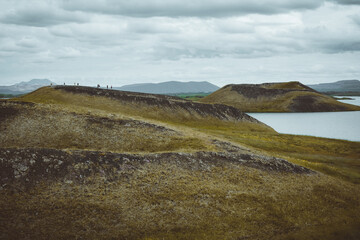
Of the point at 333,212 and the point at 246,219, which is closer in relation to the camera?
the point at 246,219

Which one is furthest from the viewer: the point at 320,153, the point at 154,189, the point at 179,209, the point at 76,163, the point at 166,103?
the point at 166,103

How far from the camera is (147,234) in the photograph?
2364 cm

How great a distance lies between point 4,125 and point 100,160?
98.1ft

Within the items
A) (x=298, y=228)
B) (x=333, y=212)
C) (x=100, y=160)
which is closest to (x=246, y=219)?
A: (x=298, y=228)

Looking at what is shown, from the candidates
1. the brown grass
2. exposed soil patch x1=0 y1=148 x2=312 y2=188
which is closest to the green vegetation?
the brown grass

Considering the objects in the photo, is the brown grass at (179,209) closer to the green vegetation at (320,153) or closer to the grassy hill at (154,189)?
the grassy hill at (154,189)

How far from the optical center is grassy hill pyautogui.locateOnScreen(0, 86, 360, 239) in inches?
960

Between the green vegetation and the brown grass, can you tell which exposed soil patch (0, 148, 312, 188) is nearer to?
the brown grass

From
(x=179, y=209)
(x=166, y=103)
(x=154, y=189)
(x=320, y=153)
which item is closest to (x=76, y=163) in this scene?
(x=154, y=189)

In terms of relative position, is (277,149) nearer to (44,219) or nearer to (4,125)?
(44,219)

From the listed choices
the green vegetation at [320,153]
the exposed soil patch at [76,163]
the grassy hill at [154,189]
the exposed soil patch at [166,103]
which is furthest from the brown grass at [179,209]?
the exposed soil patch at [166,103]

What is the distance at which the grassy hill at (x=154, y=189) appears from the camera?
2438 cm

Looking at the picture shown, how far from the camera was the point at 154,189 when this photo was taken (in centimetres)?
3098

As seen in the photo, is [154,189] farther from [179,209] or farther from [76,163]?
[76,163]
